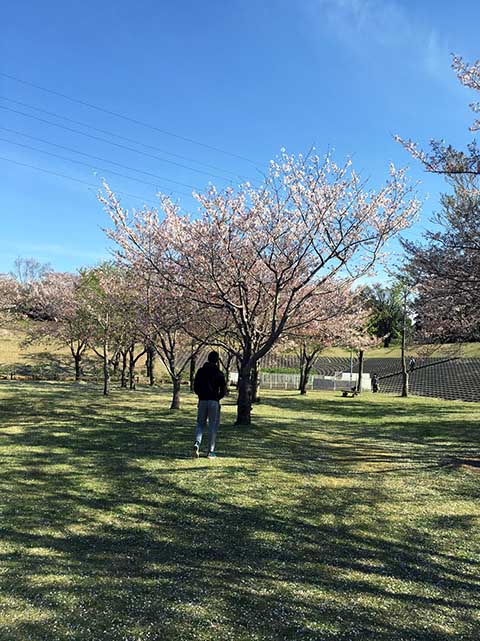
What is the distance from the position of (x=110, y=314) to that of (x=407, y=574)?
68.7 ft

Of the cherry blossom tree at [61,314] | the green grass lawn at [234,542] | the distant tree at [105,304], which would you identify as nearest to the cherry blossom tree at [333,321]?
the green grass lawn at [234,542]

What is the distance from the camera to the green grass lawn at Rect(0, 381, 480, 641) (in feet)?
10.7

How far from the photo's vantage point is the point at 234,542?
15.6 feet

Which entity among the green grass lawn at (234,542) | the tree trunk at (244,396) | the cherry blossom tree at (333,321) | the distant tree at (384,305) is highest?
the distant tree at (384,305)

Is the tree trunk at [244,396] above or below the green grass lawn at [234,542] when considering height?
above

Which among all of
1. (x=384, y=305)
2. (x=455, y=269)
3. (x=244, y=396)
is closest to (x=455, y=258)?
(x=455, y=269)

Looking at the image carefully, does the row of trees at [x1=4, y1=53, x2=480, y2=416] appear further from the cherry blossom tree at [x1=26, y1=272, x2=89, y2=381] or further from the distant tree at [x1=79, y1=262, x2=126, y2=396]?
the cherry blossom tree at [x1=26, y1=272, x2=89, y2=381]

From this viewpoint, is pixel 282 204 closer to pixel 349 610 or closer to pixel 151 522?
pixel 151 522

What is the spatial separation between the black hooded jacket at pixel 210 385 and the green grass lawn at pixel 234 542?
1.25m

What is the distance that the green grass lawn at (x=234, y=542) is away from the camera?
325 centimetres

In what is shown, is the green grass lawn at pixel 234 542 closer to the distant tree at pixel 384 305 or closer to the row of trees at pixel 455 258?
the row of trees at pixel 455 258

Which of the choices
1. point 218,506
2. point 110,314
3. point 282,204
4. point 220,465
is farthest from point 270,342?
point 110,314

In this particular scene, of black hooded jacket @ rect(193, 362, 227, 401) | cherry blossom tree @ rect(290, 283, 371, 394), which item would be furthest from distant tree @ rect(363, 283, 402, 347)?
black hooded jacket @ rect(193, 362, 227, 401)

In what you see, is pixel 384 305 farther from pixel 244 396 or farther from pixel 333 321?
pixel 244 396
